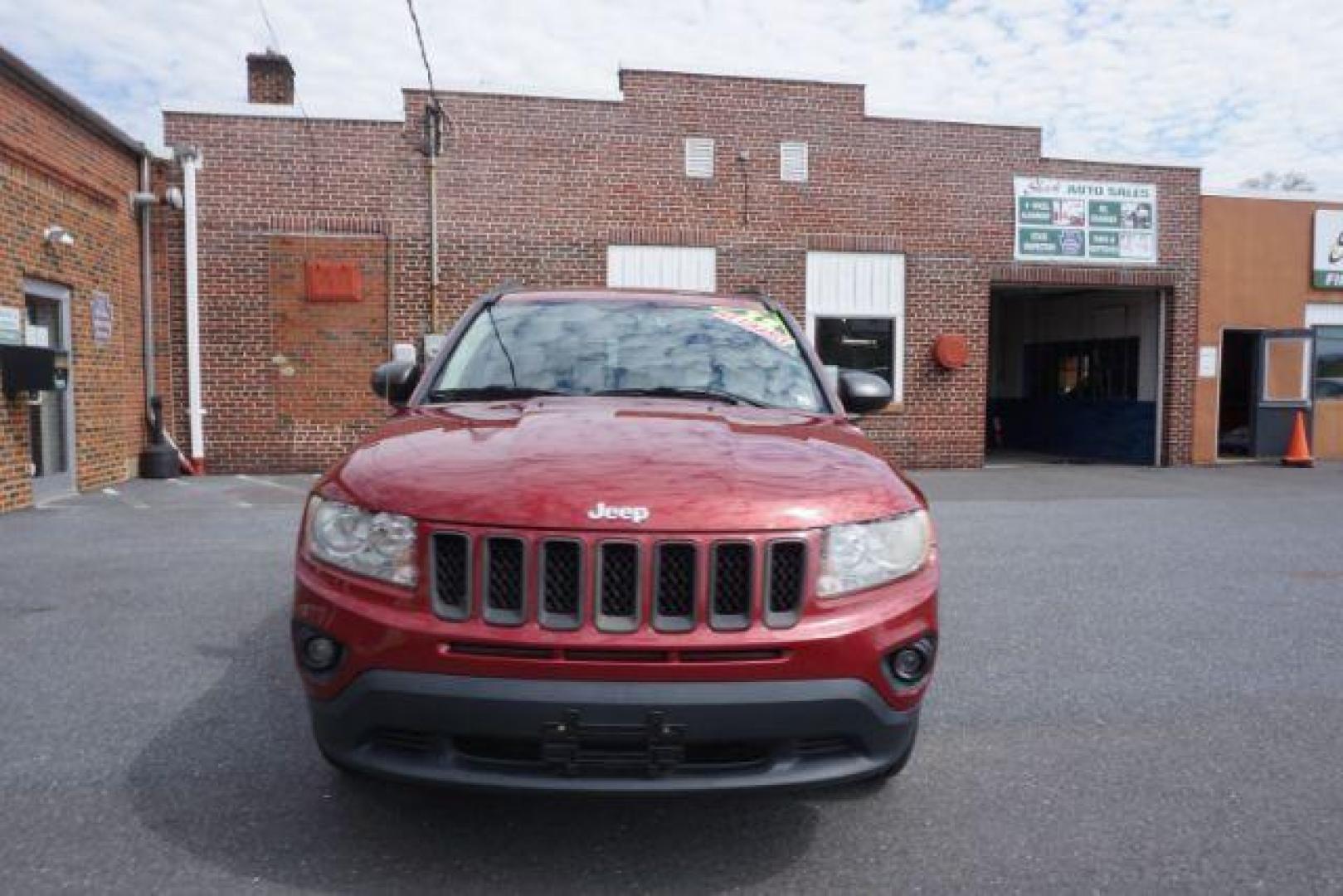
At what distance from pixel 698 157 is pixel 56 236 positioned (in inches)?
314

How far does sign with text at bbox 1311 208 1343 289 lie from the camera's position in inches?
637

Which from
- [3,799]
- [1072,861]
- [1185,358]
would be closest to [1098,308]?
[1185,358]

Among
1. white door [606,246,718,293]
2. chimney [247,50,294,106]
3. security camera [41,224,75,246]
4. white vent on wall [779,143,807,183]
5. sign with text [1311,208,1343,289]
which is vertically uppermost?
chimney [247,50,294,106]

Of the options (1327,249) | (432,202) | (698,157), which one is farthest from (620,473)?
(1327,249)

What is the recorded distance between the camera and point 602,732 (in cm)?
215

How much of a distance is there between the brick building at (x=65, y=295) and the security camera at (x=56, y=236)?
1 centimetres

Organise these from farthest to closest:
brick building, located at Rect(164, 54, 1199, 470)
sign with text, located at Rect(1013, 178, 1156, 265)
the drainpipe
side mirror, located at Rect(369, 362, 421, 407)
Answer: sign with text, located at Rect(1013, 178, 1156, 265) → brick building, located at Rect(164, 54, 1199, 470) → the drainpipe → side mirror, located at Rect(369, 362, 421, 407)

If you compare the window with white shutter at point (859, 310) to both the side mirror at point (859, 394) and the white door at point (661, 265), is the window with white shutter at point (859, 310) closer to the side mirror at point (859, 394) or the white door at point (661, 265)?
the white door at point (661, 265)

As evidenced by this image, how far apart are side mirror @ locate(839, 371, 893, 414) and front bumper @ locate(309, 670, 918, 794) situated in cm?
174

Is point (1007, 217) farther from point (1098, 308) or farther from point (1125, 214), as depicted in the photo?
point (1098, 308)

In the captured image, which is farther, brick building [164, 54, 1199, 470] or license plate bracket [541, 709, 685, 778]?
brick building [164, 54, 1199, 470]

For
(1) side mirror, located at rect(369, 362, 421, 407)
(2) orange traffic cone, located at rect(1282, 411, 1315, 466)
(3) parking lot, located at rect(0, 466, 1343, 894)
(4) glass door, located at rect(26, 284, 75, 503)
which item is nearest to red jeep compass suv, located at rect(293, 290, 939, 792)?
(3) parking lot, located at rect(0, 466, 1343, 894)

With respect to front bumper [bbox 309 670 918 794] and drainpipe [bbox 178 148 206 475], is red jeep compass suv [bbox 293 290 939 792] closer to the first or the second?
front bumper [bbox 309 670 918 794]

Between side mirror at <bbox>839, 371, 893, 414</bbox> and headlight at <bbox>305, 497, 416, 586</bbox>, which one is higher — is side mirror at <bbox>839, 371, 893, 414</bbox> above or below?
above
